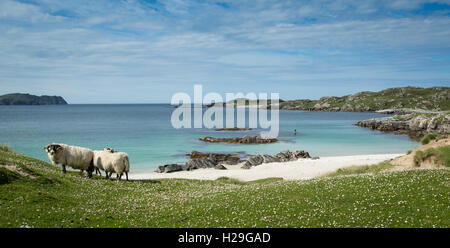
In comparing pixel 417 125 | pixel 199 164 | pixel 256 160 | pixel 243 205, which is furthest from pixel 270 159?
pixel 417 125

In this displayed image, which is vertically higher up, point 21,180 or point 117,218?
point 21,180

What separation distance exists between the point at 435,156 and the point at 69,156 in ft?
139

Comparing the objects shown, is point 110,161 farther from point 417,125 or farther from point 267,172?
point 417,125

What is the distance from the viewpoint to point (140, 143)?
95.2 meters

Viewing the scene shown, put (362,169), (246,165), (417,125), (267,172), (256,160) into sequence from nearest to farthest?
(362,169) < (267,172) < (246,165) < (256,160) < (417,125)

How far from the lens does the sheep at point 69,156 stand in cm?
2953

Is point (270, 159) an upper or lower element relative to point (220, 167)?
upper

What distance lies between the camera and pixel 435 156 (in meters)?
35.3

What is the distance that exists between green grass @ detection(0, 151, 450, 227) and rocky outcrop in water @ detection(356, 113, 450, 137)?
4525 inches

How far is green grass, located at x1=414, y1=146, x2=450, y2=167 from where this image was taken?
3397 centimetres

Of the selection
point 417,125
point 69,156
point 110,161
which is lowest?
point 417,125

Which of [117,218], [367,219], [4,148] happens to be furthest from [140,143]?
[367,219]
